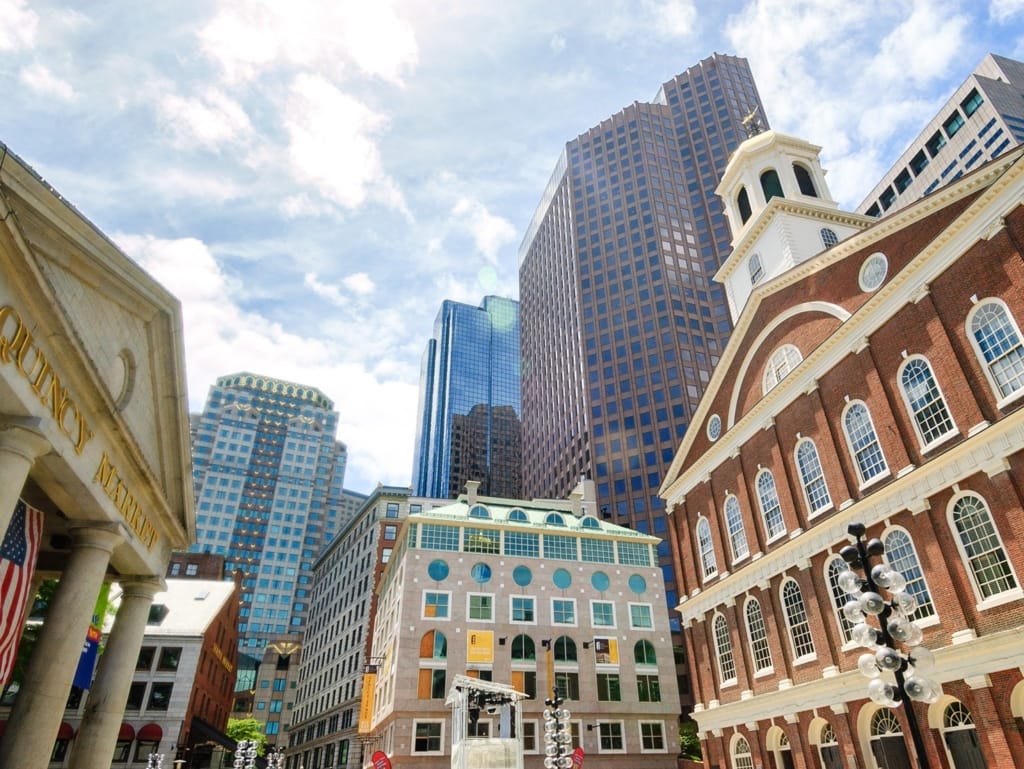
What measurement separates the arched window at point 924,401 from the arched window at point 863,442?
177 cm

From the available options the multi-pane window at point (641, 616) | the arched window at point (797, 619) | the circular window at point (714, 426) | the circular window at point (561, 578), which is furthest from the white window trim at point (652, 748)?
the circular window at point (714, 426)

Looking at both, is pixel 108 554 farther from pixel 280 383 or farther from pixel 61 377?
pixel 280 383

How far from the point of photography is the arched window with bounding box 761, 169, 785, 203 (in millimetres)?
42625

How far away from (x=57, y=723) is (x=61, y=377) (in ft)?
26.2

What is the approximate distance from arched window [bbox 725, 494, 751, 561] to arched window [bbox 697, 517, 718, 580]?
156 centimetres

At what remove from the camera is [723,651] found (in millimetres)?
32531

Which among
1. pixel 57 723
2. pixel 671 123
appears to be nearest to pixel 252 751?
pixel 57 723

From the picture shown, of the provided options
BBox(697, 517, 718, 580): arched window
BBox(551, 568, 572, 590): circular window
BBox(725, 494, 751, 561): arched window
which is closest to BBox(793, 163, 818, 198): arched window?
BBox(725, 494, 751, 561): arched window

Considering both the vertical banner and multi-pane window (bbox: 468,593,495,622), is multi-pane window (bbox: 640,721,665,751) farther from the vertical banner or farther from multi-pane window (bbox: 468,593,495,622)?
the vertical banner

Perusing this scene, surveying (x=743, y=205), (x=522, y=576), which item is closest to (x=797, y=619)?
(x=522, y=576)

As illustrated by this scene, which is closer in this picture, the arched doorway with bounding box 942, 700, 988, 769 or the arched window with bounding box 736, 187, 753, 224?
the arched doorway with bounding box 942, 700, 988, 769

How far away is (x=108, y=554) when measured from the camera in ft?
51.6

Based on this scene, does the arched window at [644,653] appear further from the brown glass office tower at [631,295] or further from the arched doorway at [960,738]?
the brown glass office tower at [631,295]

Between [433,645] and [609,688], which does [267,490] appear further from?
[609,688]
